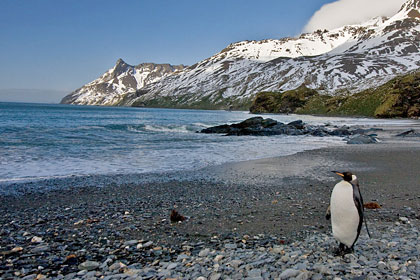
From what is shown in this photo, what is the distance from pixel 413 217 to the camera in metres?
8.21

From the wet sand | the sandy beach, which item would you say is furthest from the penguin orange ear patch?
the sandy beach

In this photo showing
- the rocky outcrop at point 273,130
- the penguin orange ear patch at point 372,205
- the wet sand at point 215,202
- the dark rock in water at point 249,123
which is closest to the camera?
the wet sand at point 215,202

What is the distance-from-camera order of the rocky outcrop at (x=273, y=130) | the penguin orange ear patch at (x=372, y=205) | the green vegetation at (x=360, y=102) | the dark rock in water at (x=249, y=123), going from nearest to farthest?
the penguin orange ear patch at (x=372, y=205) < the rocky outcrop at (x=273, y=130) < the dark rock in water at (x=249, y=123) < the green vegetation at (x=360, y=102)

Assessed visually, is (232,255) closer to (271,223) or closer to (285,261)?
(285,261)

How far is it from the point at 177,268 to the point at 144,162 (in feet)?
44.9

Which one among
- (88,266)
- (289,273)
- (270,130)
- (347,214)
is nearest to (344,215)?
(347,214)

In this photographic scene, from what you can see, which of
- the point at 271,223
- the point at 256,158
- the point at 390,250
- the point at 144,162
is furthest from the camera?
the point at 256,158

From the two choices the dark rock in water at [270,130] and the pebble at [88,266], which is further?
the dark rock in water at [270,130]

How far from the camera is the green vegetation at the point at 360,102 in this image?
78.7 m

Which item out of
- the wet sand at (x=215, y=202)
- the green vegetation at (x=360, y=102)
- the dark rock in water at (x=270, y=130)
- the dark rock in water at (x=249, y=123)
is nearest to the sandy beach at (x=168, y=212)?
the wet sand at (x=215, y=202)

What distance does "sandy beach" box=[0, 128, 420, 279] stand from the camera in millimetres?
6270

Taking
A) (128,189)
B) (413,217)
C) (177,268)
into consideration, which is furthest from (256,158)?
(177,268)

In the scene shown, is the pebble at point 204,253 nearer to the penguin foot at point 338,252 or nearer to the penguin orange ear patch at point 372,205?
the penguin foot at point 338,252

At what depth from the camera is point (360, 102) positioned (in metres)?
99.8
